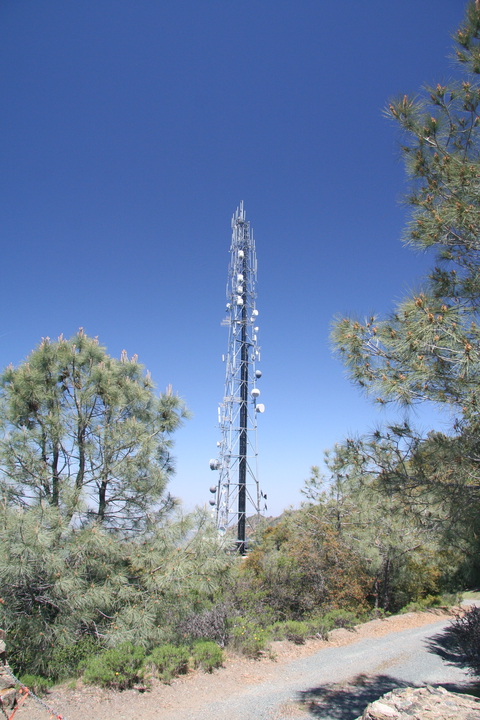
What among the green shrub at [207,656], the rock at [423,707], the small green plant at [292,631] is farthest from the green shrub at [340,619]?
the rock at [423,707]

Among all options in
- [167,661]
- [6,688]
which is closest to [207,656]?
[167,661]

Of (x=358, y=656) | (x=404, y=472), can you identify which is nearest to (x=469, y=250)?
(x=404, y=472)

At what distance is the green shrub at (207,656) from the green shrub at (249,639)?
26.8 inches

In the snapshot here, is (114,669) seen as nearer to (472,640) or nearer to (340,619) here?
(472,640)

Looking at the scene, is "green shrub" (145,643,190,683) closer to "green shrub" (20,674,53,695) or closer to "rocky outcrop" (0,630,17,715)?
"green shrub" (20,674,53,695)

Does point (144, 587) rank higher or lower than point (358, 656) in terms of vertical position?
higher

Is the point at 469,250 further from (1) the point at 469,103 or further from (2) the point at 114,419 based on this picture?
(2) the point at 114,419

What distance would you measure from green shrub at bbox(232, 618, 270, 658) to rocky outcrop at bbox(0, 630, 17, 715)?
405 cm

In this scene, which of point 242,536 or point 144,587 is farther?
point 242,536

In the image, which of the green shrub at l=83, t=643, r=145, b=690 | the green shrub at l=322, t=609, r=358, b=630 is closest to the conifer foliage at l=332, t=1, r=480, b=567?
the green shrub at l=83, t=643, r=145, b=690

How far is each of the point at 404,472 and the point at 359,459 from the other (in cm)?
49

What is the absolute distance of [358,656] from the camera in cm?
695

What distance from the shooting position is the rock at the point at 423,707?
2.82 m

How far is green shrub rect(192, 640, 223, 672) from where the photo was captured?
595 cm
